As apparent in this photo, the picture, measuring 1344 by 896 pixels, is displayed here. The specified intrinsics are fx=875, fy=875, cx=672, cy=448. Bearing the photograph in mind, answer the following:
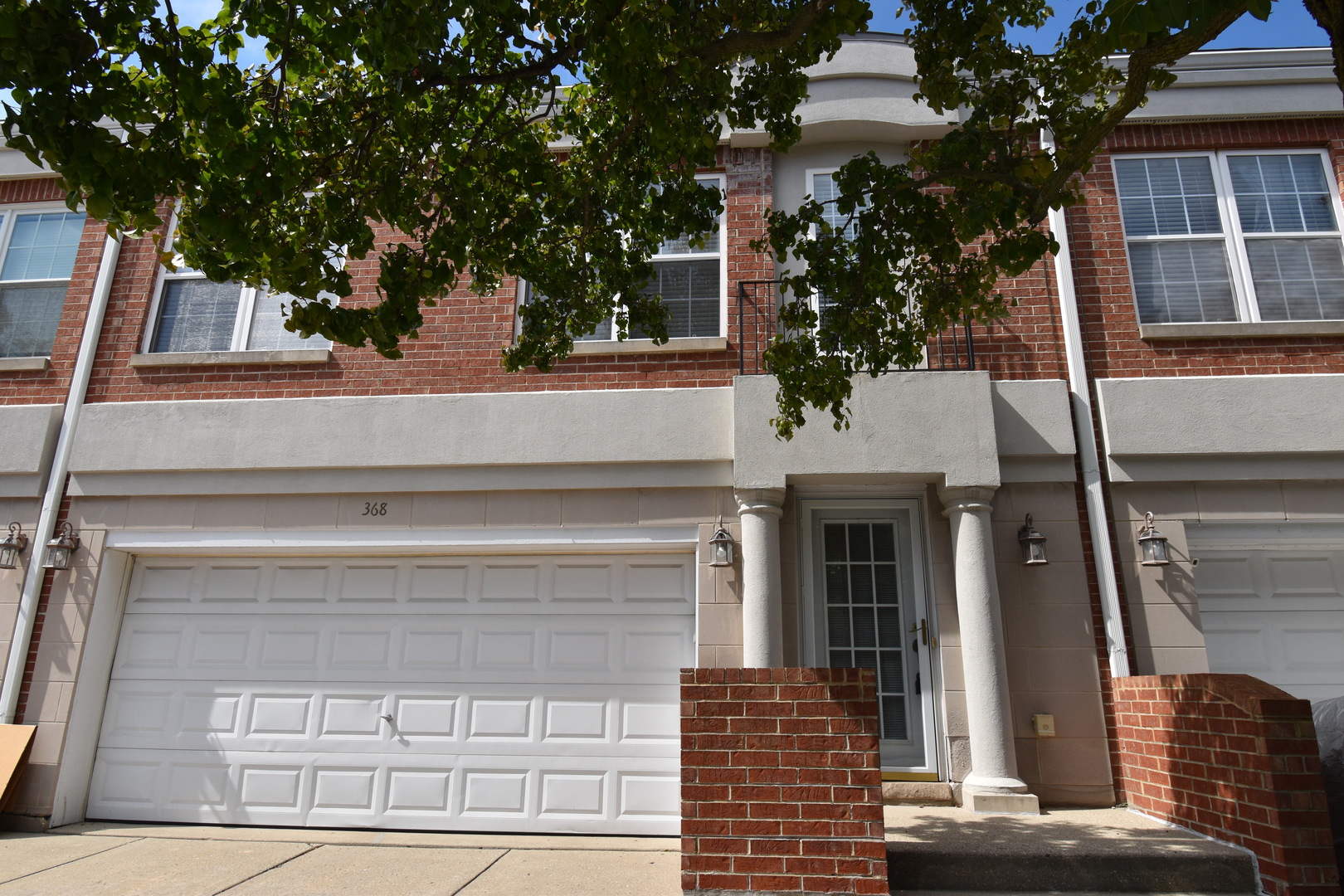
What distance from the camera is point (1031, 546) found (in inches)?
271

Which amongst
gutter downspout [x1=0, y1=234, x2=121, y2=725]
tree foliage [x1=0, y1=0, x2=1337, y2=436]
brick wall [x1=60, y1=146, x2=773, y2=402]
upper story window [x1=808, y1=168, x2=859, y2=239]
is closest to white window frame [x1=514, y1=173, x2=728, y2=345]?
brick wall [x1=60, y1=146, x2=773, y2=402]

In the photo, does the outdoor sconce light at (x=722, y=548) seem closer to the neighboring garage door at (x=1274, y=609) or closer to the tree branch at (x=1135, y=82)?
the tree branch at (x=1135, y=82)

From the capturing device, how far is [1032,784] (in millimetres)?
6590

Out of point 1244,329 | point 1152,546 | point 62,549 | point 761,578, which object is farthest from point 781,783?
point 62,549

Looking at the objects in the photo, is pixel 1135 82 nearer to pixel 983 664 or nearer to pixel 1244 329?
pixel 1244 329

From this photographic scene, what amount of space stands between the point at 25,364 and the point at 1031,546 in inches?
359

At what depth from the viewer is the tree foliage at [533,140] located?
12.3 feet

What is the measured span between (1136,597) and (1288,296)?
10.6 ft

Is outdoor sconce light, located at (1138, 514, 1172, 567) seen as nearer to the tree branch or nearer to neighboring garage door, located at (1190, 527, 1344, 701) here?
neighboring garage door, located at (1190, 527, 1344, 701)

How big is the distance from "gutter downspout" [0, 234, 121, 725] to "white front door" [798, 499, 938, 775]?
6.57 meters

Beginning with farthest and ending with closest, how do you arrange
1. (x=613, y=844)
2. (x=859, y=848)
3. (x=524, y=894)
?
(x=613, y=844) < (x=524, y=894) < (x=859, y=848)

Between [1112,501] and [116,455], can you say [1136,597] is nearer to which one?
[1112,501]

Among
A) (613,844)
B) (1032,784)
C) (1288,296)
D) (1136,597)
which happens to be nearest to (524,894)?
(613,844)

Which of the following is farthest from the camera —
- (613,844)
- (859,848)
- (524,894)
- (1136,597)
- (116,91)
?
(1136,597)
